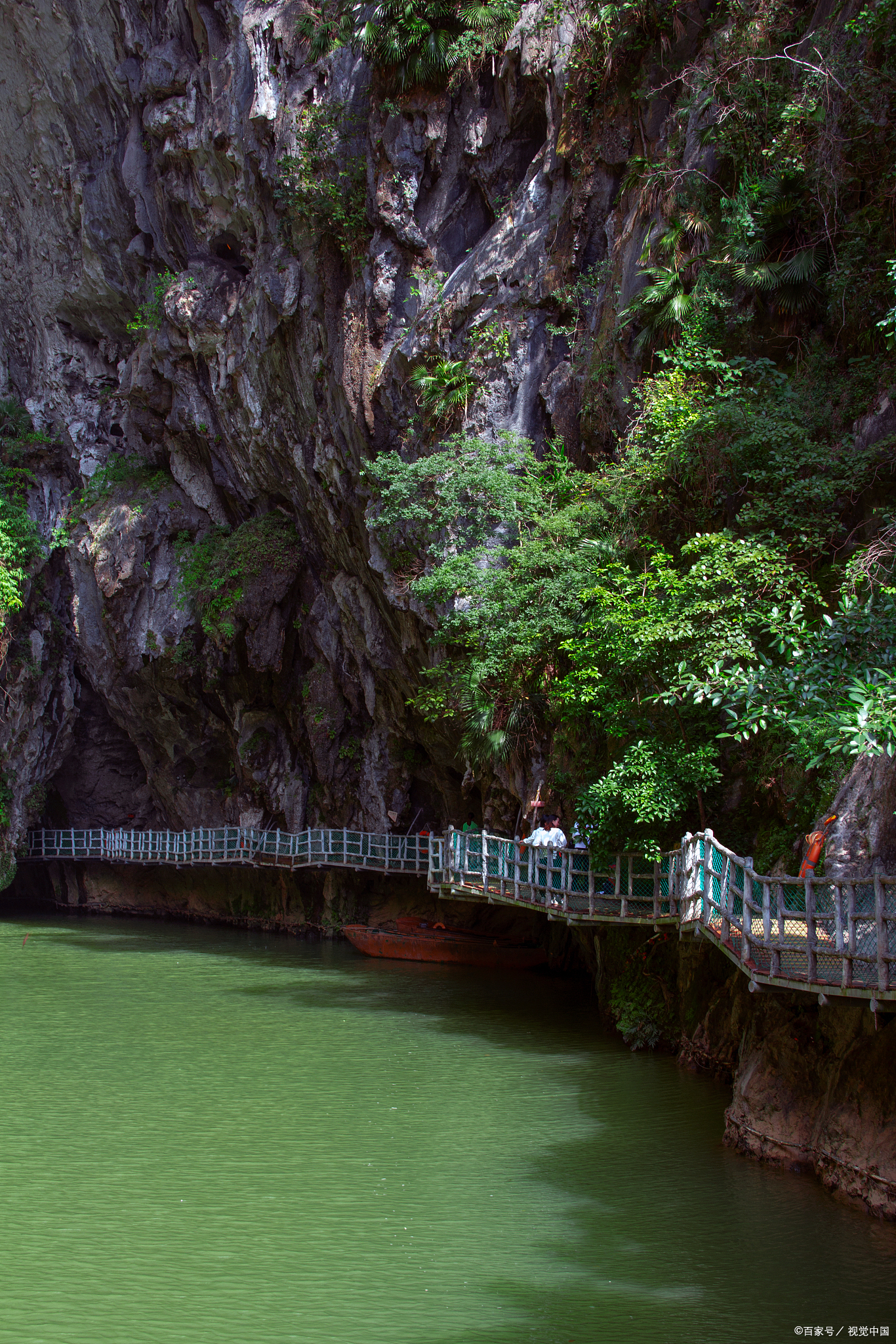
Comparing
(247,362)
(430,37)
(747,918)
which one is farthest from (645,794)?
(247,362)

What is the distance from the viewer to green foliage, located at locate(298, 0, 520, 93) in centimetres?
2358

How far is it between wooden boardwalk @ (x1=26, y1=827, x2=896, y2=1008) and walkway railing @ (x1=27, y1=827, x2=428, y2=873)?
0.07 meters

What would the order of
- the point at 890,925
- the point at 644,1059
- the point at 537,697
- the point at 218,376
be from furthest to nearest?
the point at 218,376 < the point at 537,697 < the point at 644,1059 < the point at 890,925

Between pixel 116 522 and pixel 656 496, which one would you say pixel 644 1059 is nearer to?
pixel 656 496

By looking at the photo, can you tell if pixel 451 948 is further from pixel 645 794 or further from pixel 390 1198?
pixel 390 1198

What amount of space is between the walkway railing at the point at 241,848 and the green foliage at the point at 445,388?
32.1 feet

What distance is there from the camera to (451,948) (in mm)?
Result: 25641

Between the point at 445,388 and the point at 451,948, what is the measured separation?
12353 mm

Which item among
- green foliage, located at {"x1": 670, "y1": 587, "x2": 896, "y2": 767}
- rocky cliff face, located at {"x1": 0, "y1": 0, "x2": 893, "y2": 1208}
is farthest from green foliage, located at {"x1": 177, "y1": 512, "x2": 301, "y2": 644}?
green foliage, located at {"x1": 670, "y1": 587, "x2": 896, "y2": 767}

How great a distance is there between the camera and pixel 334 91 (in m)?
26.9

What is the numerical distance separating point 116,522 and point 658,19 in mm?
21389

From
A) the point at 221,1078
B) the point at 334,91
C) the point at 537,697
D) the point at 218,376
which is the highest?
the point at 334,91

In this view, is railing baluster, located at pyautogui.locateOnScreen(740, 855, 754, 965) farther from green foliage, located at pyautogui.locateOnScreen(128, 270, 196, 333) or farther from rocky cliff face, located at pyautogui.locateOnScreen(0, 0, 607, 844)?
green foliage, located at pyautogui.locateOnScreen(128, 270, 196, 333)

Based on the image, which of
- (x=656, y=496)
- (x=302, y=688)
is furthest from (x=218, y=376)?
(x=656, y=496)
